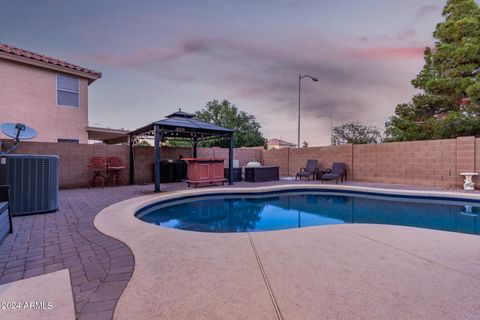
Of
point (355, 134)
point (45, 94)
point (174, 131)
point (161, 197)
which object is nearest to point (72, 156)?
point (45, 94)

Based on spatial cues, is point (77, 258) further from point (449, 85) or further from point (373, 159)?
point (449, 85)

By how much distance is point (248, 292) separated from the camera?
1902mm

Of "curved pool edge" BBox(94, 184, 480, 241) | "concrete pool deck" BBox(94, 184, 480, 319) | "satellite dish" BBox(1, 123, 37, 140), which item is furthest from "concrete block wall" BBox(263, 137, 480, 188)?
"satellite dish" BBox(1, 123, 37, 140)

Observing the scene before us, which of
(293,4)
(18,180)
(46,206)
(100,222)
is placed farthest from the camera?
(293,4)

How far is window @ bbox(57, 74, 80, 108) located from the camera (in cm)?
977

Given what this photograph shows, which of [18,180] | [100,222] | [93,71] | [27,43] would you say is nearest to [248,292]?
[100,222]

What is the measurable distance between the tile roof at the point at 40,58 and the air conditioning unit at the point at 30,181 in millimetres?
6781

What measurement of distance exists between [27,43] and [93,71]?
234 centimetres

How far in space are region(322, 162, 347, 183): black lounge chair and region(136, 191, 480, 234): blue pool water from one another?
2003 millimetres

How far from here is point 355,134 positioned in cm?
2256

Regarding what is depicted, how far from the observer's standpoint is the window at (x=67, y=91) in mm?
9766

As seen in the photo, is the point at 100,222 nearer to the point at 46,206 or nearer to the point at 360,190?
the point at 46,206

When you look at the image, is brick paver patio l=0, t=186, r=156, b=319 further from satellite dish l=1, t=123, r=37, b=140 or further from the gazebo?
the gazebo

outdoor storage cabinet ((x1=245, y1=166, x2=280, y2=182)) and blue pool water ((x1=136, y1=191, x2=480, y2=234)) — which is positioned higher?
outdoor storage cabinet ((x1=245, y1=166, x2=280, y2=182))
